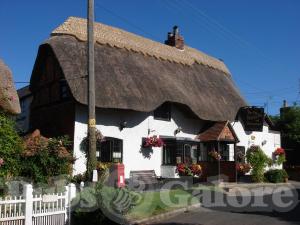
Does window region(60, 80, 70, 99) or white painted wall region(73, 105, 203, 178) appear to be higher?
window region(60, 80, 70, 99)

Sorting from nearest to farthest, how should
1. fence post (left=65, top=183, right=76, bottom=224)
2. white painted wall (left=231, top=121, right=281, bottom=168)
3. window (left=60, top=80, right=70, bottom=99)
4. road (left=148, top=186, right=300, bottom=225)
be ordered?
fence post (left=65, top=183, right=76, bottom=224) → road (left=148, top=186, right=300, bottom=225) → window (left=60, top=80, right=70, bottom=99) → white painted wall (left=231, top=121, right=281, bottom=168)

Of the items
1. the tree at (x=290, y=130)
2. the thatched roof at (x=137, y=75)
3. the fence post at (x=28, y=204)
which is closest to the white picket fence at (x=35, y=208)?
the fence post at (x=28, y=204)

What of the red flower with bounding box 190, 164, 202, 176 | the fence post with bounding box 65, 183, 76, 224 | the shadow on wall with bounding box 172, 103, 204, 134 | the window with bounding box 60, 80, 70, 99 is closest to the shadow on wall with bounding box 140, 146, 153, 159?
the red flower with bounding box 190, 164, 202, 176

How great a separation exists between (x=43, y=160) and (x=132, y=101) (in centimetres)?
537

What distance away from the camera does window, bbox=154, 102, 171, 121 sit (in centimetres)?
2470

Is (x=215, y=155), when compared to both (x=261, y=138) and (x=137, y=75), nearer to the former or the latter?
(x=137, y=75)

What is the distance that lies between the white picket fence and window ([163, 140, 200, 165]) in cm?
1205

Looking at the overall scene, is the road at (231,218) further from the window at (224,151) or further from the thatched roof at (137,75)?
the window at (224,151)

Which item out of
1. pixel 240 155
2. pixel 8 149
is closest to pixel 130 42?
pixel 240 155

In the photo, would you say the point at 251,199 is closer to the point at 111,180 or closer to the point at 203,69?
the point at 111,180

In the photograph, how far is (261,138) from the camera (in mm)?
34250

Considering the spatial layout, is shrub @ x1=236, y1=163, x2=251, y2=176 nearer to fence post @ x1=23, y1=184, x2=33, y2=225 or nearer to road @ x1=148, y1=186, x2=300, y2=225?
road @ x1=148, y1=186, x2=300, y2=225

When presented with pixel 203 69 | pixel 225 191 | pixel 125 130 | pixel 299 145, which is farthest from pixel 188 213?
pixel 299 145

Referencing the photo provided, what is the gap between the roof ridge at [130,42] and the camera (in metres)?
23.8
